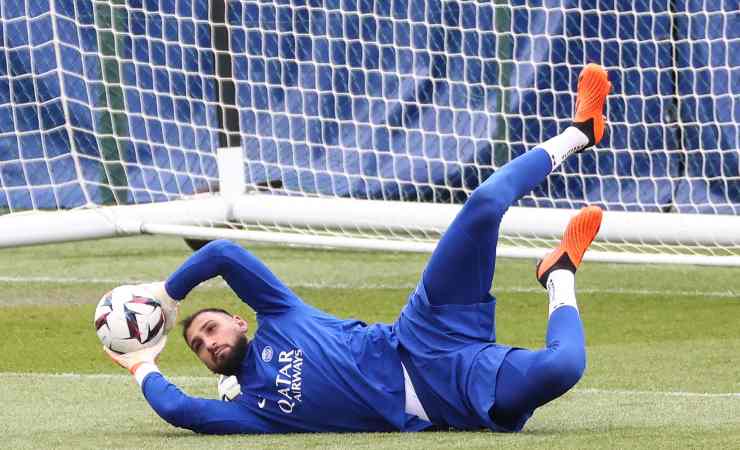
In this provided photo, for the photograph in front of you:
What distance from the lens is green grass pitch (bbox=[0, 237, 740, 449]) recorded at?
455 centimetres

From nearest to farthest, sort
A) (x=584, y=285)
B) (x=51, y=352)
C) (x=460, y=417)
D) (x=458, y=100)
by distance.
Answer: (x=460, y=417) < (x=51, y=352) < (x=584, y=285) < (x=458, y=100)

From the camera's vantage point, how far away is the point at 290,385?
4.65 meters

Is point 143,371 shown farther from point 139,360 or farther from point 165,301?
point 165,301

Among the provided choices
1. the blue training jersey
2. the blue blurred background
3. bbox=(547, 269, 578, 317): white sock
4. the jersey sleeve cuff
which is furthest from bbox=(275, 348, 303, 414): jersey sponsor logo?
the blue blurred background

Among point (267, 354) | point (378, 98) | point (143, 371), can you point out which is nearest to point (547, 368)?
point (267, 354)

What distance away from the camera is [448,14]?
9578 mm

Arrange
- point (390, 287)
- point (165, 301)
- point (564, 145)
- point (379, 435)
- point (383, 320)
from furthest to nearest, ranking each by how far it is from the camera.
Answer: point (390, 287) < point (383, 320) < point (564, 145) < point (165, 301) < point (379, 435)

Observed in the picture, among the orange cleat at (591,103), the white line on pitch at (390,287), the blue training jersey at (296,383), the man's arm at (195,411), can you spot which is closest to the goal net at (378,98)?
the white line on pitch at (390,287)

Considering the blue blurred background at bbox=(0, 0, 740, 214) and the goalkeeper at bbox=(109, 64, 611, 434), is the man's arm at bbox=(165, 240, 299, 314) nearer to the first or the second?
the goalkeeper at bbox=(109, 64, 611, 434)

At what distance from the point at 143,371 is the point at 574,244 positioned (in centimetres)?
144

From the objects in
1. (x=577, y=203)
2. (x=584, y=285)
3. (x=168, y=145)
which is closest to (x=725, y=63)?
(x=577, y=203)

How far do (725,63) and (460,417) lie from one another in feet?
19.0

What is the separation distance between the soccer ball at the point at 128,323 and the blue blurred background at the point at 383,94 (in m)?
3.88

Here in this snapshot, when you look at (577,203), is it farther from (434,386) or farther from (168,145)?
(434,386)
